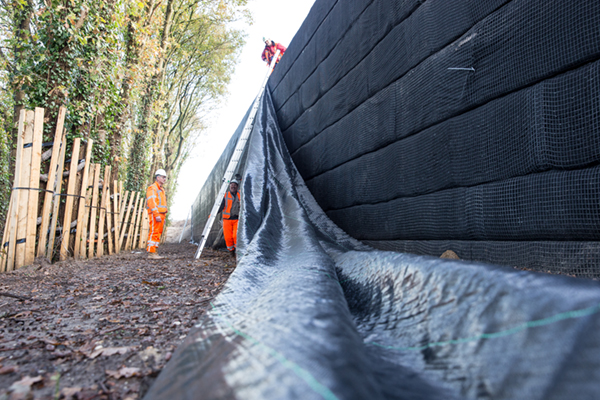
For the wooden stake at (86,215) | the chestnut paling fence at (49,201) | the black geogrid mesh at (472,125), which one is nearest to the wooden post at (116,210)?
the chestnut paling fence at (49,201)

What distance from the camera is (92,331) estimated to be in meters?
1.57

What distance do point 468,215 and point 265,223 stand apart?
162 cm

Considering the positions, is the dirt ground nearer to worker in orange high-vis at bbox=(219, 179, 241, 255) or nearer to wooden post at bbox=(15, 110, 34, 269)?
wooden post at bbox=(15, 110, 34, 269)

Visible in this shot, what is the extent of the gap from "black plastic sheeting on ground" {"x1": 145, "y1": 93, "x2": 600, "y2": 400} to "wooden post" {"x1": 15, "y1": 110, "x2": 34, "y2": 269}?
3.34 meters

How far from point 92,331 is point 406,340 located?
1.52 m

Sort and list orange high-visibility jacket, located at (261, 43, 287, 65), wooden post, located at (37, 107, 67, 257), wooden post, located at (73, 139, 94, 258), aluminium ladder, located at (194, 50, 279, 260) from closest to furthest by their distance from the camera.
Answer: wooden post, located at (37, 107, 67, 257) → aluminium ladder, located at (194, 50, 279, 260) → wooden post, located at (73, 139, 94, 258) → orange high-visibility jacket, located at (261, 43, 287, 65)

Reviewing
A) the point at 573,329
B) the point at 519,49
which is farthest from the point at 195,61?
the point at 573,329

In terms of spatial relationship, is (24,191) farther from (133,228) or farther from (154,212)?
(133,228)

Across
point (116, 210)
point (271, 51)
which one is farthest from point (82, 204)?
point (271, 51)

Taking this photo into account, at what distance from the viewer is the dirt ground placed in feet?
3.47

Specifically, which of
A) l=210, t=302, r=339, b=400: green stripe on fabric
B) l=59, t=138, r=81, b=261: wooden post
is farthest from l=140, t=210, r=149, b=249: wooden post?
l=210, t=302, r=339, b=400: green stripe on fabric

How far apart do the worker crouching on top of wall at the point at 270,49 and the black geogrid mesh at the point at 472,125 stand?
3.19 m

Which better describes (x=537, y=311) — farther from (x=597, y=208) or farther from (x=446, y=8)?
(x=446, y=8)

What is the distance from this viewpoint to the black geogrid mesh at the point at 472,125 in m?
1.27
